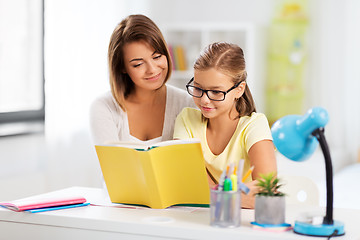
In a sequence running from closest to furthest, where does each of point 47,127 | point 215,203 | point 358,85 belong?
point 215,203
point 47,127
point 358,85

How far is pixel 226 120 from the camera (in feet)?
5.86

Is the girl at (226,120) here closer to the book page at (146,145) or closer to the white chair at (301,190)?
the book page at (146,145)

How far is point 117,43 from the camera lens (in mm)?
1991

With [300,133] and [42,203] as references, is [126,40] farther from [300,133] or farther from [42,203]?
[300,133]

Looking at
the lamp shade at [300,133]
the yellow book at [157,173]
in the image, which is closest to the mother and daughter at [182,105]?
the yellow book at [157,173]

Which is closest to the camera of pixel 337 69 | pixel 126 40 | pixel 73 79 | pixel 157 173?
pixel 157 173

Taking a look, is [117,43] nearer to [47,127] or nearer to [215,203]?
[215,203]

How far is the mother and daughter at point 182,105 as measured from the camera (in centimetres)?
167

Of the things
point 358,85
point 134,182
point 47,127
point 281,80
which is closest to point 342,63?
point 358,85

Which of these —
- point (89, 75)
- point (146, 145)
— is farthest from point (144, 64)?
point (89, 75)

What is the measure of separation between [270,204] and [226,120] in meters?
0.52

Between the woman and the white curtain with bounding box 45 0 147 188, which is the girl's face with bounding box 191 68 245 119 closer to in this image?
the woman

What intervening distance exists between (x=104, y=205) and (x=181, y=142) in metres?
0.32

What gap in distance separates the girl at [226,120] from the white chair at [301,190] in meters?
0.36
